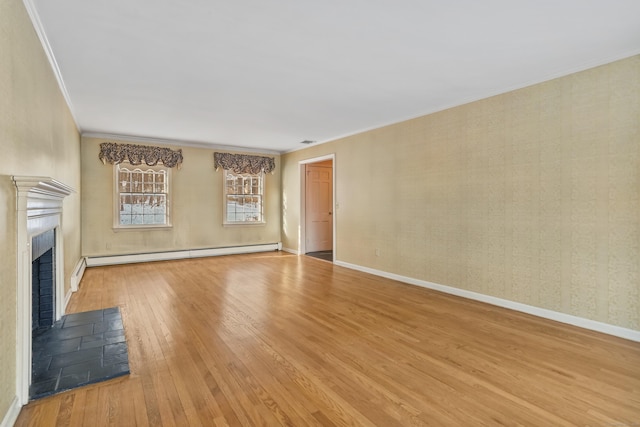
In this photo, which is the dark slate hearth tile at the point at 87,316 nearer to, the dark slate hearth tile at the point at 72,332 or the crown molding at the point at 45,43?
the dark slate hearth tile at the point at 72,332

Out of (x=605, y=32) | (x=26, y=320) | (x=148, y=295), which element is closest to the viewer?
(x=26, y=320)

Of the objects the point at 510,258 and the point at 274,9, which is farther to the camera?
the point at 510,258

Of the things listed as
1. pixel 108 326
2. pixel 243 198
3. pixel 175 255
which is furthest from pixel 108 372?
pixel 243 198

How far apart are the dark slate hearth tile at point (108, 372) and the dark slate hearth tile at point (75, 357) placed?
0.28 metres

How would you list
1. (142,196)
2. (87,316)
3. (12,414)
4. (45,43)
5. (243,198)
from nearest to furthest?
1. (12,414)
2. (45,43)
3. (87,316)
4. (142,196)
5. (243,198)

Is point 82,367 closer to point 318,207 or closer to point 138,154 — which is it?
point 138,154

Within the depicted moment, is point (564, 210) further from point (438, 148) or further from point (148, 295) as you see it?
point (148, 295)

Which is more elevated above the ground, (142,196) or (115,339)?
(142,196)

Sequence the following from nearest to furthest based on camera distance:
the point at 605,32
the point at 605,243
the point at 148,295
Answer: the point at 605,32 < the point at 605,243 < the point at 148,295

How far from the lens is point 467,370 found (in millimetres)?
2461

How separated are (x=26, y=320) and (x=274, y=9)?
2.65 m

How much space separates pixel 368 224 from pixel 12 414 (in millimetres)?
4928

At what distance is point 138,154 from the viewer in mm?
6660

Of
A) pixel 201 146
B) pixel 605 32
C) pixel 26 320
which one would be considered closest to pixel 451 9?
pixel 605 32
